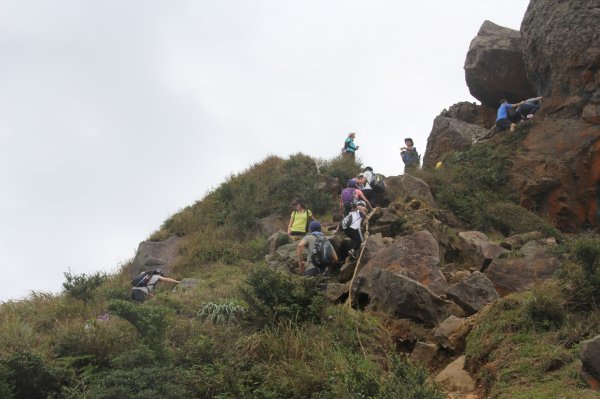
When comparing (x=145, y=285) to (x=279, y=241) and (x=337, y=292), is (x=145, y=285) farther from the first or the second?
(x=337, y=292)

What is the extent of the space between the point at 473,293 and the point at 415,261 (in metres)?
1.50

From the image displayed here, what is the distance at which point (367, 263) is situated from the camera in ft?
46.6

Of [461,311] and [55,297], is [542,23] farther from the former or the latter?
[55,297]

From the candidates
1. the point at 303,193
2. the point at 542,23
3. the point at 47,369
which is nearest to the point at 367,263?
the point at 47,369

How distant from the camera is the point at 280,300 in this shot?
37.8ft

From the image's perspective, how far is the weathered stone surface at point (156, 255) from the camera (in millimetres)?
20609

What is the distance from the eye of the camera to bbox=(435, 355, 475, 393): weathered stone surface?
985cm

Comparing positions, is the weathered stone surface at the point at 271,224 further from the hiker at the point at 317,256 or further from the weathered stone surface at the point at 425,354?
the weathered stone surface at the point at 425,354

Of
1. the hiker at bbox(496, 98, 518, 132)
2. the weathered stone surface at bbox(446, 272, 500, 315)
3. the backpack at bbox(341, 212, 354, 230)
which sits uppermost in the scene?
the hiker at bbox(496, 98, 518, 132)

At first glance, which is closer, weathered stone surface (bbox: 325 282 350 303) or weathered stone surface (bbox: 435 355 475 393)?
weathered stone surface (bbox: 435 355 475 393)

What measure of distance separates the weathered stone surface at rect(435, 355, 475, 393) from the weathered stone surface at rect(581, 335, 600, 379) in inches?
73.8

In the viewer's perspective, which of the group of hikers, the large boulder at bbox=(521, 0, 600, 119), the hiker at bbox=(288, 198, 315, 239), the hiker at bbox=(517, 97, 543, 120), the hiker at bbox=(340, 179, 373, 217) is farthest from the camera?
Answer: the group of hikers

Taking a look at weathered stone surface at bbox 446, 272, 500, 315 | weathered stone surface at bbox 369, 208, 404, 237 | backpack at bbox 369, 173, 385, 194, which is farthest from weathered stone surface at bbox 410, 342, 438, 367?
backpack at bbox 369, 173, 385, 194

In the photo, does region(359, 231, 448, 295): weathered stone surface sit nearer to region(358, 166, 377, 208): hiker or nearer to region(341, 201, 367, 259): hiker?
region(341, 201, 367, 259): hiker
